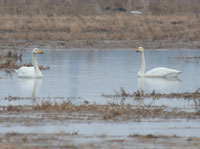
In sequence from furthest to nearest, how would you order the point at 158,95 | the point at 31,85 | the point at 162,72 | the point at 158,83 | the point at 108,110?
the point at 162,72 → the point at 158,83 → the point at 31,85 → the point at 158,95 → the point at 108,110

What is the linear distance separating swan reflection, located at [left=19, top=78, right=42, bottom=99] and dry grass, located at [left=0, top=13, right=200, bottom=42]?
46.5 feet

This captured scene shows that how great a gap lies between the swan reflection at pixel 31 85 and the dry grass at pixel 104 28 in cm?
1417

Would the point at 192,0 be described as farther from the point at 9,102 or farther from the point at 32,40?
the point at 9,102

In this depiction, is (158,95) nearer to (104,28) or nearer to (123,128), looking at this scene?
(123,128)

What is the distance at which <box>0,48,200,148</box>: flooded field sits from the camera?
310 inches

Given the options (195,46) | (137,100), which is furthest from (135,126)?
A: (195,46)

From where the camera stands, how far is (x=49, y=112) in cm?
999

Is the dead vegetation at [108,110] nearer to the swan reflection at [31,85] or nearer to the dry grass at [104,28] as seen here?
the swan reflection at [31,85]

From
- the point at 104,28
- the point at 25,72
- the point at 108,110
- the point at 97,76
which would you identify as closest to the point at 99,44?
the point at 104,28

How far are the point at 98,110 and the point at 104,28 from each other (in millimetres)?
23348

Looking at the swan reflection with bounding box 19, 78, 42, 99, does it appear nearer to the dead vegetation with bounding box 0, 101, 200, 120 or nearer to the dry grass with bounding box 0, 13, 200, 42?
the dead vegetation with bounding box 0, 101, 200, 120

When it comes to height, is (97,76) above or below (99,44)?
below

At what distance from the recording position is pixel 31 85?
47.4ft

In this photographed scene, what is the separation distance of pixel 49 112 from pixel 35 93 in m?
2.83
